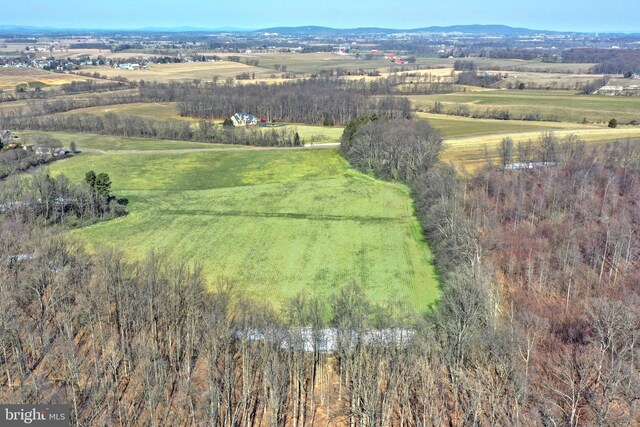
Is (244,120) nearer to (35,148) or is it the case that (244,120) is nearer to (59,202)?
(35,148)

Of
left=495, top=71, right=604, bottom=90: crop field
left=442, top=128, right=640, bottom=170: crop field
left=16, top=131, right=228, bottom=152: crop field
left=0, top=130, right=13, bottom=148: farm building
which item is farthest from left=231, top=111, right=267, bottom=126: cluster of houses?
left=495, top=71, right=604, bottom=90: crop field

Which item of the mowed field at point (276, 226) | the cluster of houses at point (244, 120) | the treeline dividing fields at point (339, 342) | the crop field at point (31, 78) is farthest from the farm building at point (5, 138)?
the crop field at point (31, 78)

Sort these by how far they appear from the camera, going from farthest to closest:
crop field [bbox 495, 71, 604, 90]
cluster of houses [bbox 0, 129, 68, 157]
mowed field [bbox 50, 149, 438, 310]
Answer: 1. crop field [bbox 495, 71, 604, 90]
2. cluster of houses [bbox 0, 129, 68, 157]
3. mowed field [bbox 50, 149, 438, 310]

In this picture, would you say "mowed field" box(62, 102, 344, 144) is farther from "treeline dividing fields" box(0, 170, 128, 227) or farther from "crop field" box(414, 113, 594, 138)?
"treeline dividing fields" box(0, 170, 128, 227)

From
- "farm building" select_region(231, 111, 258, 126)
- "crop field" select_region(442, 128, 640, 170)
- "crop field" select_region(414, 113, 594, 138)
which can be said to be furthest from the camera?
"farm building" select_region(231, 111, 258, 126)

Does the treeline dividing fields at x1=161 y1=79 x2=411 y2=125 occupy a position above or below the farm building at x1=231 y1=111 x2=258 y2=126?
above

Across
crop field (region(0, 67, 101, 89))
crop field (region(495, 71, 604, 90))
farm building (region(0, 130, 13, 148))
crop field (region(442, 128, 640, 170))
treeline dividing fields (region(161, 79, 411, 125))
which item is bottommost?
farm building (region(0, 130, 13, 148))

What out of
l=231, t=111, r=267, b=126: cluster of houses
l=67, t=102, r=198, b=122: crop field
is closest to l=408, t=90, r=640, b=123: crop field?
l=231, t=111, r=267, b=126: cluster of houses

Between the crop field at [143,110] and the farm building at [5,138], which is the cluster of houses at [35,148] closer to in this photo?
the farm building at [5,138]

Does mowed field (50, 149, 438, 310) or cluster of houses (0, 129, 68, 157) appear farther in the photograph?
cluster of houses (0, 129, 68, 157)
